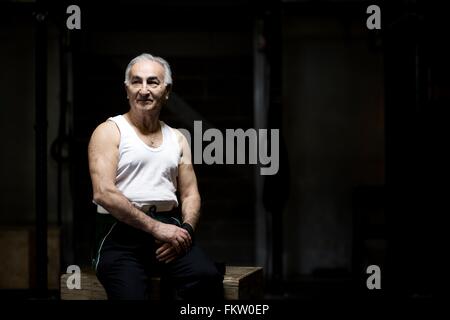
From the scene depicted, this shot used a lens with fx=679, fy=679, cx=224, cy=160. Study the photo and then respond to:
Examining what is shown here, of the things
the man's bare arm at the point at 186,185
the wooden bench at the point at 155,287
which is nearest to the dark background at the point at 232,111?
the wooden bench at the point at 155,287

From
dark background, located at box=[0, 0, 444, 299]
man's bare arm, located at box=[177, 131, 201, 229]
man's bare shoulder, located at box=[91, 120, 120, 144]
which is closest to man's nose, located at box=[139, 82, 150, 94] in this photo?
man's bare shoulder, located at box=[91, 120, 120, 144]

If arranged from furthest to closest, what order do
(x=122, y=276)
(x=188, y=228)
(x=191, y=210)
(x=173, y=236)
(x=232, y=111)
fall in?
(x=232, y=111) < (x=191, y=210) < (x=188, y=228) < (x=173, y=236) < (x=122, y=276)

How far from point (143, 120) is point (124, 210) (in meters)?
0.55

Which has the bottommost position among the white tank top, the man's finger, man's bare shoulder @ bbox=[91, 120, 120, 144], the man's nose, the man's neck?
the man's finger

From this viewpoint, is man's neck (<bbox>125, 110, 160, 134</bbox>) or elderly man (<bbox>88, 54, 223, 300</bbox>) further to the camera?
man's neck (<bbox>125, 110, 160, 134</bbox>)

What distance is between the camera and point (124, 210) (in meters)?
3.47

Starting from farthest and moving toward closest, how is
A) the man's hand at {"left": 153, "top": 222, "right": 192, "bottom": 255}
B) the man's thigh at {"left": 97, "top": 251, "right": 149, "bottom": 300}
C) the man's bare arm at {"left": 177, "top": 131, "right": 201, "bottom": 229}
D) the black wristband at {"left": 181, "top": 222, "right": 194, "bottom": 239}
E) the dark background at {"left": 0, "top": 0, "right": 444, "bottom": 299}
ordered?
the dark background at {"left": 0, "top": 0, "right": 444, "bottom": 299}
the man's bare arm at {"left": 177, "top": 131, "right": 201, "bottom": 229}
the black wristband at {"left": 181, "top": 222, "right": 194, "bottom": 239}
the man's hand at {"left": 153, "top": 222, "right": 192, "bottom": 255}
the man's thigh at {"left": 97, "top": 251, "right": 149, "bottom": 300}

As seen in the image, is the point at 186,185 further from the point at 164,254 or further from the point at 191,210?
the point at 164,254

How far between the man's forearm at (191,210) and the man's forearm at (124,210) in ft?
0.97

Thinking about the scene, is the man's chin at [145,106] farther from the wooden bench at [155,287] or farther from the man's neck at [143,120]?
the wooden bench at [155,287]

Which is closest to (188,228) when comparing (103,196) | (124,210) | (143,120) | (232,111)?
(124,210)

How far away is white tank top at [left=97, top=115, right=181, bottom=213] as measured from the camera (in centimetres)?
360

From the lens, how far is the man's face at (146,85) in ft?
12.1

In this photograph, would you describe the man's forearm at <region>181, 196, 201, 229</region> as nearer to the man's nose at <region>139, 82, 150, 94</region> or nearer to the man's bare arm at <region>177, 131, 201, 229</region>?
the man's bare arm at <region>177, 131, 201, 229</region>
